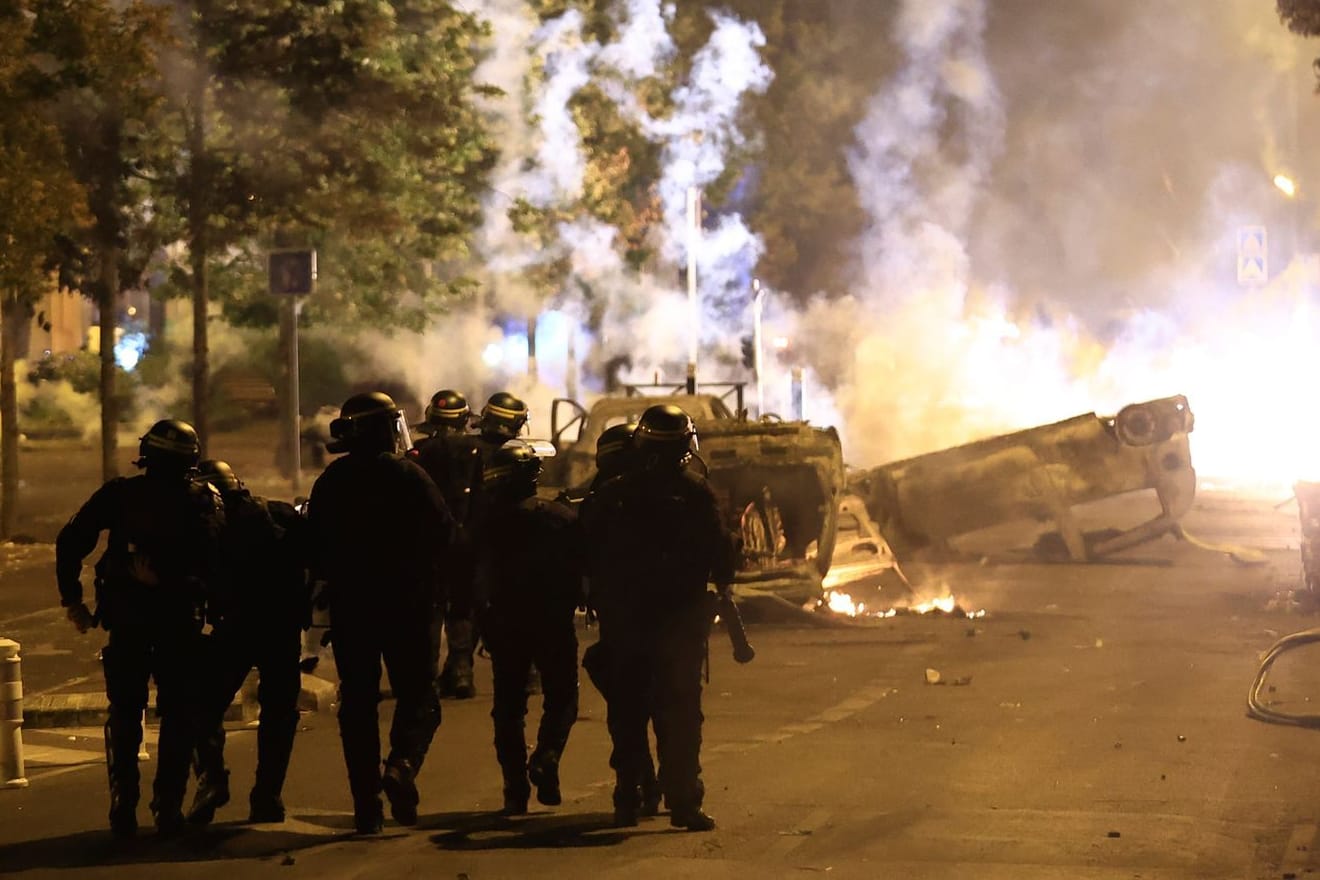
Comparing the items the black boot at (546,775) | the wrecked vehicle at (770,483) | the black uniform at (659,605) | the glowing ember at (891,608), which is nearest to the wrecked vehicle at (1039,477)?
the glowing ember at (891,608)

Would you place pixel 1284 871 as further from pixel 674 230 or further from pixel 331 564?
pixel 674 230

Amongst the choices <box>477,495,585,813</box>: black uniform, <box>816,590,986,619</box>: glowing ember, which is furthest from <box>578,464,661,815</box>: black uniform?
<box>816,590,986,619</box>: glowing ember

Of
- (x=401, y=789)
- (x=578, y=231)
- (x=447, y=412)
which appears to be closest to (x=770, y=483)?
(x=447, y=412)

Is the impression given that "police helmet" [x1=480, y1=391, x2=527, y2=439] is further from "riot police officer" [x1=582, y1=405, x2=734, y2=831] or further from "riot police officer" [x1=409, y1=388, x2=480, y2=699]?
"riot police officer" [x1=582, y1=405, x2=734, y2=831]

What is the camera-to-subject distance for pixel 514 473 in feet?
27.2

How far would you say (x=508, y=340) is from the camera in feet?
150

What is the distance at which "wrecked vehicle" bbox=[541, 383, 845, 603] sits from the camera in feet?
55.5

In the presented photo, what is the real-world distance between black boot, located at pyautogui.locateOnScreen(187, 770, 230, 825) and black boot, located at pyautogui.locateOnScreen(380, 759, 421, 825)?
655 mm

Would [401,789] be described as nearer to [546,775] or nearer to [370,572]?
[546,775]

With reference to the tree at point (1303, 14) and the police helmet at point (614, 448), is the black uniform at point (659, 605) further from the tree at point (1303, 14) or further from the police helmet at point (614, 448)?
the tree at point (1303, 14)

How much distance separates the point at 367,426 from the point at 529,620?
1117 millimetres

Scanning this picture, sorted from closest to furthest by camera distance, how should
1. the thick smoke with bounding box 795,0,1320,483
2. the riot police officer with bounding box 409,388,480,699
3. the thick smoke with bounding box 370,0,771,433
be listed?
1. the riot police officer with bounding box 409,388,480,699
2. the thick smoke with bounding box 370,0,771,433
3. the thick smoke with bounding box 795,0,1320,483

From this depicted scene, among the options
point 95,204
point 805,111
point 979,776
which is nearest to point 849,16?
point 805,111

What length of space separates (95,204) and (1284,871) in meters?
17.3
